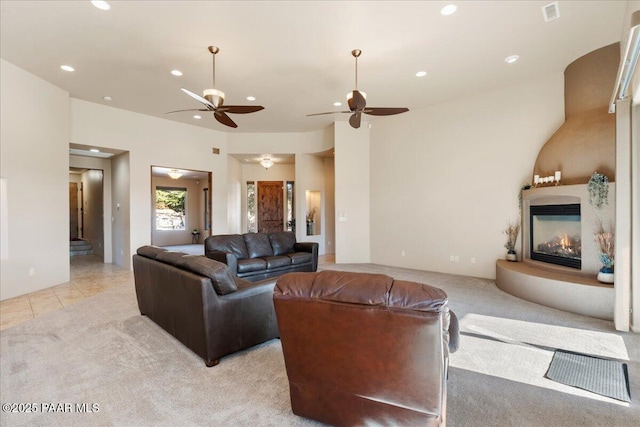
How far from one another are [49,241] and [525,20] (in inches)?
308

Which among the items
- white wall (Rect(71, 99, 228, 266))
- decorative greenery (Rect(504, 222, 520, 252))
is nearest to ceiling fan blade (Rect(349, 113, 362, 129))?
decorative greenery (Rect(504, 222, 520, 252))

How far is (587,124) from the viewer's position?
13.0 ft

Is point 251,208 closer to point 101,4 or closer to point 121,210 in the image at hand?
point 121,210

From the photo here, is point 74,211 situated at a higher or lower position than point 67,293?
higher

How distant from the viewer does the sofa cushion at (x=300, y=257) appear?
531 centimetres

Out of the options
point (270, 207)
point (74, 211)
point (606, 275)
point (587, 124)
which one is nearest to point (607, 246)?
point (606, 275)

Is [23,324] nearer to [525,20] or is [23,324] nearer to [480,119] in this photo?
[525,20]

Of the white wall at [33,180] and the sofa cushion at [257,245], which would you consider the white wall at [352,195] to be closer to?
the sofa cushion at [257,245]

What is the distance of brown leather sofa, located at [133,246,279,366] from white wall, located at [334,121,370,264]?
435 cm

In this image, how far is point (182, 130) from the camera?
7.11m

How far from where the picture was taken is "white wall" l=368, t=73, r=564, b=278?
492 centimetres

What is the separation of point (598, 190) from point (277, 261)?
468 cm

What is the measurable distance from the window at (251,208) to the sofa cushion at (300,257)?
417 cm

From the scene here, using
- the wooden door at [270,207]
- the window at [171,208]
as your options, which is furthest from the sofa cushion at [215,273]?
the window at [171,208]
